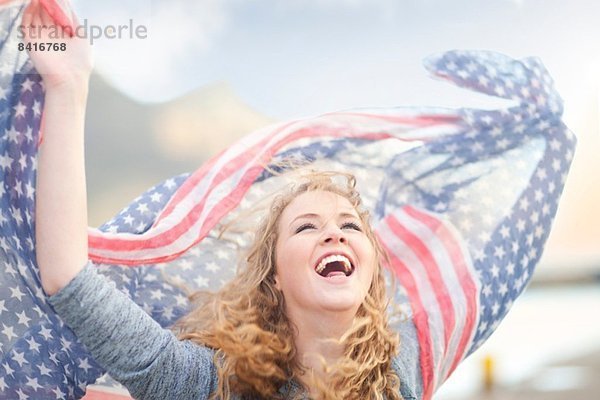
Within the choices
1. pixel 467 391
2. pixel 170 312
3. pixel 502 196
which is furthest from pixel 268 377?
pixel 467 391

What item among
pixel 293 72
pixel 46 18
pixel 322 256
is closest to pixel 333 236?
pixel 322 256

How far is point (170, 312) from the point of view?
164cm

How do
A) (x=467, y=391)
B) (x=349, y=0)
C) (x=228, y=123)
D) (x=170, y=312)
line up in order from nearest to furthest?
1. (x=170, y=312)
2. (x=228, y=123)
3. (x=349, y=0)
4. (x=467, y=391)

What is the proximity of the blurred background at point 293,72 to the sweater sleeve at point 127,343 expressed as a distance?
42 centimetres

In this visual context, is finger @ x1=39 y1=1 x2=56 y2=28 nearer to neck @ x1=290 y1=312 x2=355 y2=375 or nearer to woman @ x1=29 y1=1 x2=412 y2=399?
woman @ x1=29 y1=1 x2=412 y2=399

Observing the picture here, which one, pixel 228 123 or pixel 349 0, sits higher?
pixel 349 0

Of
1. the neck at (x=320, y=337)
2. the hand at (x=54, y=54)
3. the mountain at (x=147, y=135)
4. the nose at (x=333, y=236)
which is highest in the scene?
the hand at (x=54, y=54)

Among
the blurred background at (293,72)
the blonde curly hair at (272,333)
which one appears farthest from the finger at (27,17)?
the blonde curly hair at (272,333)

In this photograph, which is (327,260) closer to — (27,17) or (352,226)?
(352,226)

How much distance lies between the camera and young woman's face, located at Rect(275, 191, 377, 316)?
147cm

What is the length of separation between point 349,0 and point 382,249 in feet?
1.99

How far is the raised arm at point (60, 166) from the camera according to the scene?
1.31 meters

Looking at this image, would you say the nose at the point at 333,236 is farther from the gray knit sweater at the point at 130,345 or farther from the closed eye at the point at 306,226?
the gray knit sweater at the point at 130,345

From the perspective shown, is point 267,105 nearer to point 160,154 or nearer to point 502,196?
point 160,154
